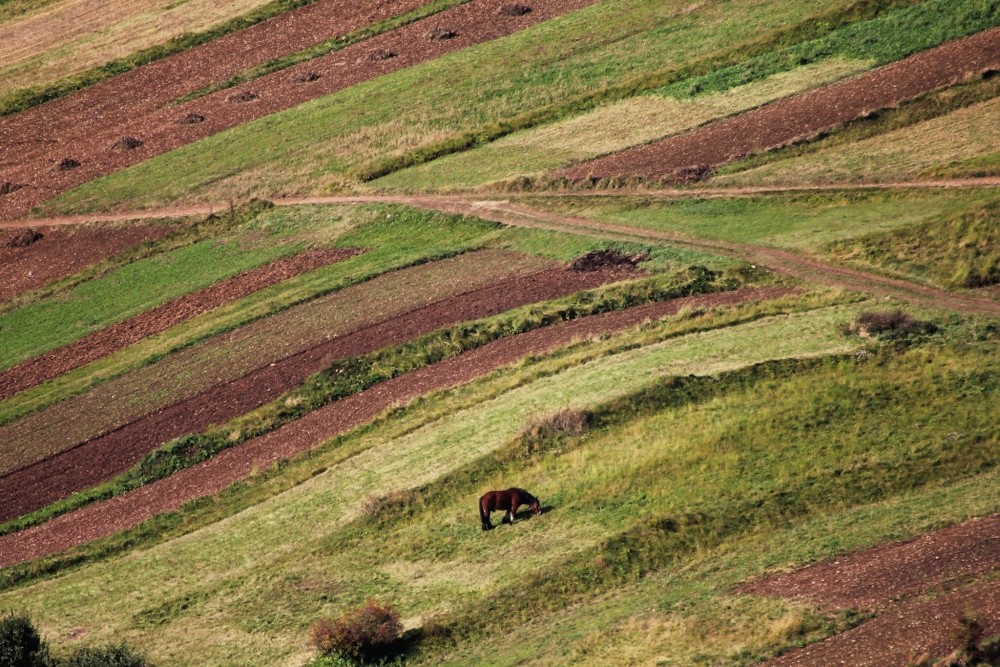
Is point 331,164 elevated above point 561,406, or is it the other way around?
point 331,164

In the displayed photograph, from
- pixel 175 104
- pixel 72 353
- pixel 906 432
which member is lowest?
pixel 906 432

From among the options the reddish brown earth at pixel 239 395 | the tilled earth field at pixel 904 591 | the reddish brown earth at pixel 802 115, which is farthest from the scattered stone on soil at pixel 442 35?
the tilled earth field at pixel 904 591

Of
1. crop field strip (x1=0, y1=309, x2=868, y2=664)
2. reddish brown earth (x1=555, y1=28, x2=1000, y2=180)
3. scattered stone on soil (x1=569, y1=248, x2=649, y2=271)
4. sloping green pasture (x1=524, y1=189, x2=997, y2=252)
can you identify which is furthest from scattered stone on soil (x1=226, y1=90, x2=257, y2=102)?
crop field strip (x1=0, y1=309, x2=868, y2=664)

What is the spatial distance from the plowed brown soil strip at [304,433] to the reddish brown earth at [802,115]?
13.5 m

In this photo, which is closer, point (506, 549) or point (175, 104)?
point (506, 549)

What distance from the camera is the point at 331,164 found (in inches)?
2997

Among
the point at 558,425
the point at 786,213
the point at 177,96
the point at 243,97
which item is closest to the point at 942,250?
the point at 786,213

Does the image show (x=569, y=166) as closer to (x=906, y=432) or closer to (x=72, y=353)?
(x=72, y=353)

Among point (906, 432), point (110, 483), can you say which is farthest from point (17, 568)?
point (906, 432)

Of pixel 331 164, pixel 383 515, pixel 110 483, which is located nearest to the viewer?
pixel 383 515

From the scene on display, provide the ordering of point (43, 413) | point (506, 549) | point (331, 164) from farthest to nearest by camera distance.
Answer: point (331, 164), point (43, 413), point (506, 549)

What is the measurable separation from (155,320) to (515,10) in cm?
3475

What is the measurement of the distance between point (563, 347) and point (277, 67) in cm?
4339

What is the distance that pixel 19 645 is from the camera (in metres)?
35.9
